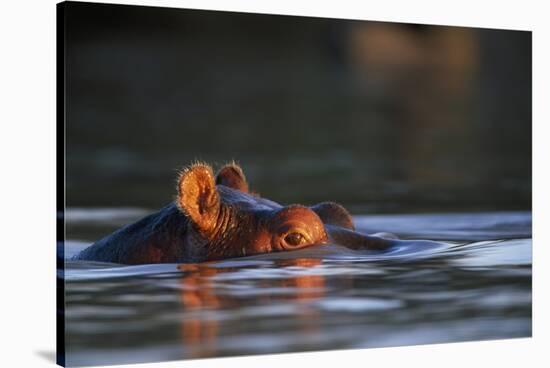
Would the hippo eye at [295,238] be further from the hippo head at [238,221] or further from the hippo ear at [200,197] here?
the hippo ear at [200,197]

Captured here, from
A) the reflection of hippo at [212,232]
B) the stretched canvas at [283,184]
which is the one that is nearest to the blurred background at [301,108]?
the stretched canvas at [283,184]

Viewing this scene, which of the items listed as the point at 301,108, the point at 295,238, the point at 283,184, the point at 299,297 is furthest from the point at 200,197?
the point at 301,108

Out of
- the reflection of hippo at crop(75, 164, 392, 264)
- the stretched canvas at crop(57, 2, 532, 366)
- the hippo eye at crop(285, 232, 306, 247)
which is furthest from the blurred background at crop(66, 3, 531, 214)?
the hippo eye at crop(285, 232, 306, 247)

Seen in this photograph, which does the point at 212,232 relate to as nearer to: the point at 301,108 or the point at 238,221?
the point at 238,221

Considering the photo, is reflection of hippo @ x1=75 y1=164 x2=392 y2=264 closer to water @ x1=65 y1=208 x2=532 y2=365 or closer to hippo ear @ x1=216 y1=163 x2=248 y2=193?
water @ x1=65 y1=208 x2=532 y2=365

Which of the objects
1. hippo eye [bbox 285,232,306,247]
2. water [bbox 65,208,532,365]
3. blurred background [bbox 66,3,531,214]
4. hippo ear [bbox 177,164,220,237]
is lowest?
water [bbox 65,208,532,365]

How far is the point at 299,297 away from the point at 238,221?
69 cm

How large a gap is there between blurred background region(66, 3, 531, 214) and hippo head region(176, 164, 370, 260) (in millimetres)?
296

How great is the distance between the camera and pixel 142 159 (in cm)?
761

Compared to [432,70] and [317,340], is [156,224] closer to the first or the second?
[317,340]

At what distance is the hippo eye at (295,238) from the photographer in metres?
7.61

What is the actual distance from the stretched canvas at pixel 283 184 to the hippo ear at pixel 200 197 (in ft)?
0.05

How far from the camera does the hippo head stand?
7.55 meters

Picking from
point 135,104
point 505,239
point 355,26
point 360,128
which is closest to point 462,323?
point 505,239
